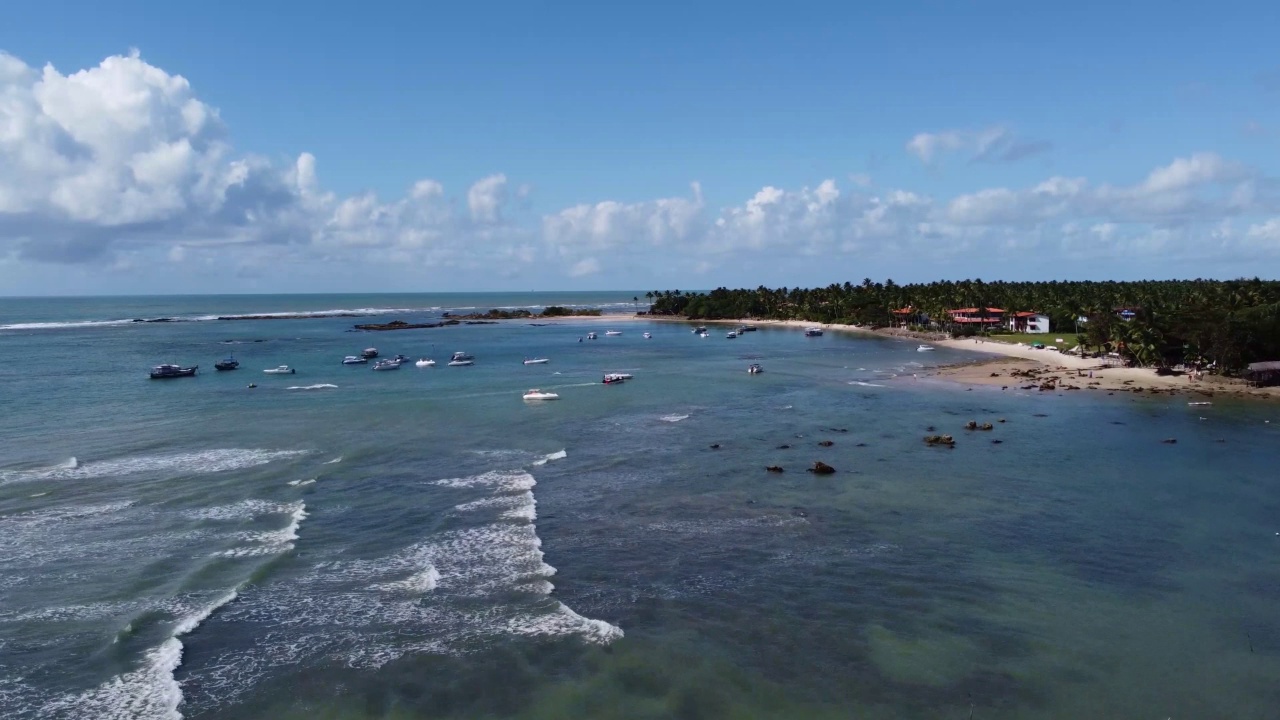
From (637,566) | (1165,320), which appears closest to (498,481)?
(637,566)

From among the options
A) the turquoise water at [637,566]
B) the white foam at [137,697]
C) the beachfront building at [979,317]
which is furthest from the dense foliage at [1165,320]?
the white foam at [137,697]

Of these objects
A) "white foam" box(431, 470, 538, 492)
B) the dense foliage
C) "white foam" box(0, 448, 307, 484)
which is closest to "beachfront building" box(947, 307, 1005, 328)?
the dense foliage

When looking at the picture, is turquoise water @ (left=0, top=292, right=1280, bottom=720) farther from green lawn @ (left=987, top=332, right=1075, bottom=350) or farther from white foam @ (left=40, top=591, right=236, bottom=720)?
green lawn @ (left=987, top=332, right=1075, bottom=350)

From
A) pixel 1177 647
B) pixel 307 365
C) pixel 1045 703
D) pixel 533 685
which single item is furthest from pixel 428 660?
pixel 307 365

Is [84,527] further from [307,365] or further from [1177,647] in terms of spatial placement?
[307,365]

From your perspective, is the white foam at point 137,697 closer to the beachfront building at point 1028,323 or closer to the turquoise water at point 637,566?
the turquoise water at point 637,566

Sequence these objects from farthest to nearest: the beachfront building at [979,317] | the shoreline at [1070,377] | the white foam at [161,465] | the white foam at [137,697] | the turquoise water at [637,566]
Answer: the beachfront building at [979,317] → the shoreline at [1070,377] → the white foam at [161,465] → the turquoise water at [637,566] → the white foam at [137,697]
